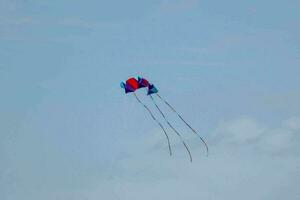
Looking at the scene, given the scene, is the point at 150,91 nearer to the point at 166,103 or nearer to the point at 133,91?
the point at 133,91

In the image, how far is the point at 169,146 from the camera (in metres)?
142

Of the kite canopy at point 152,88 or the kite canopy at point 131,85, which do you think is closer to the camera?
the kite canopy at point 152,88

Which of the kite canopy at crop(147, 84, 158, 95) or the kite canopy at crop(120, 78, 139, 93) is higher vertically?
the kite canopy at crop(120, 78, 139, 93)

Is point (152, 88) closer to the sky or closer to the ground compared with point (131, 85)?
closer to the ground

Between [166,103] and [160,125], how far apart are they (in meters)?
4.20

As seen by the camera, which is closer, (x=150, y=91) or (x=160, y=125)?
(x=160, y=125)

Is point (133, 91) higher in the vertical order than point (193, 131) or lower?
higher

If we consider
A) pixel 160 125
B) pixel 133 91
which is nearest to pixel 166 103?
pixel 160 125

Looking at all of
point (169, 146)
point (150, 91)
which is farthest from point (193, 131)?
point (150, 91)

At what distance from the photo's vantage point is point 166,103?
477ft

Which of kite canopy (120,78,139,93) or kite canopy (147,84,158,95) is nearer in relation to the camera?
kite canopy (147,84,158,95)

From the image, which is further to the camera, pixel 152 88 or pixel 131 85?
pixel 131 85

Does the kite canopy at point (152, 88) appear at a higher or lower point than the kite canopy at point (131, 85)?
lower

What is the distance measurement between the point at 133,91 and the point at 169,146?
769 inches
